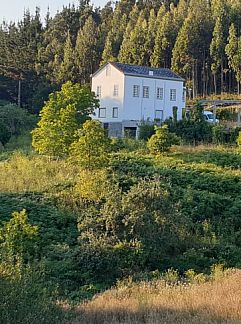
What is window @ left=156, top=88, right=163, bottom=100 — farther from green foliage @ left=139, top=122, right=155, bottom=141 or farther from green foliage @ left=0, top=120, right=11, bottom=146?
green foliage @ left=0, top=120, right=11, bottom=146

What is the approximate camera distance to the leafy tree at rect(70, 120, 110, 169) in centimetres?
2283

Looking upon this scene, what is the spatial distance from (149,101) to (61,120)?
48.6ft

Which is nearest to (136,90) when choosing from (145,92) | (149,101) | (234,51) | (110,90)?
(145,92)

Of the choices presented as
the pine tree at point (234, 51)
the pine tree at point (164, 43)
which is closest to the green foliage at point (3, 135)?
the pine tree at point (234, 51)

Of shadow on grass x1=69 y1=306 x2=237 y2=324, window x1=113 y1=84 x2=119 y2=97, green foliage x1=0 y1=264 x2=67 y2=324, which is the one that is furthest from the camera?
window x1=113 y1=84 x2=119 y2=97

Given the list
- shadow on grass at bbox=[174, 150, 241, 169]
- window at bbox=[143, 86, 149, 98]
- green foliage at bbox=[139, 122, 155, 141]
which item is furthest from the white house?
shadow on grass at bbox=[174, 150, 241, 169]

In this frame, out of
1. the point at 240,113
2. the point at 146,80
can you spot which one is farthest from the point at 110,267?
the point at 146,80

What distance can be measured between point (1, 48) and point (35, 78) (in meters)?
5.66

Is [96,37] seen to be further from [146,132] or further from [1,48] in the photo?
[146,132]

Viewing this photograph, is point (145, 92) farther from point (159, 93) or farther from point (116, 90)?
point (116, 90)

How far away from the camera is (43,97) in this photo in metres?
51.9

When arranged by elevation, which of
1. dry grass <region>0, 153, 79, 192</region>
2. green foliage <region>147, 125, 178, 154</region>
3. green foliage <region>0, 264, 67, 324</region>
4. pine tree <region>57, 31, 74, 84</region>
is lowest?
green foliage <region>0, 264, 67, 324</region>

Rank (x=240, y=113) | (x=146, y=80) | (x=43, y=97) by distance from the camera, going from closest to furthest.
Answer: (x=240, y=113) → (x=146, y=80) → (x=43, y=97)

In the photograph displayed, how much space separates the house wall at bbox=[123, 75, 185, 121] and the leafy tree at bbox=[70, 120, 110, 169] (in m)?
16.9
